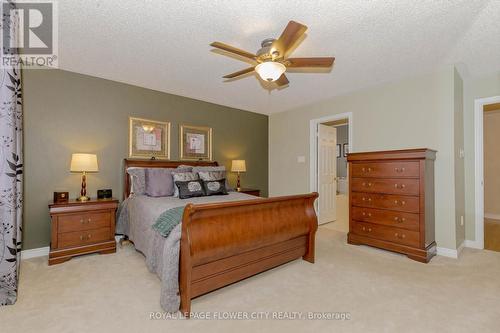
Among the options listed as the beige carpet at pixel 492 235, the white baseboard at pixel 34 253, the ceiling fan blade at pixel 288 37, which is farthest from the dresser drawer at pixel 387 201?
the white baseboard at pixel 34 253

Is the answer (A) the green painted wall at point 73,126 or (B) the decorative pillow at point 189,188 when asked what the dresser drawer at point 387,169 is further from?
(A) the green painted wall at point 73,126

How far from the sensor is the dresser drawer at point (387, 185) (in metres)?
3.08

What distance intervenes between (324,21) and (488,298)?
9.40ft

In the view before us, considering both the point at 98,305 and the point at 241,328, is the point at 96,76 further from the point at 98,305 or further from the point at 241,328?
the point at 241,328

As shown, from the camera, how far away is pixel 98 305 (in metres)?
2.01

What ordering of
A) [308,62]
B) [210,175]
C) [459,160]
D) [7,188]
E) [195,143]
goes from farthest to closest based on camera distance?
[195,143]
[210,175]
[459,160]
[308,62]
[7,188]

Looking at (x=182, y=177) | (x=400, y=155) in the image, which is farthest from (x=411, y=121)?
(x=182, y=177)

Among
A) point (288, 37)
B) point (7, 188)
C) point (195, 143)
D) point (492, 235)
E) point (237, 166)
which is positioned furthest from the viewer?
point (237, 166)

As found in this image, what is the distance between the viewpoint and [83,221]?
10.0 ft

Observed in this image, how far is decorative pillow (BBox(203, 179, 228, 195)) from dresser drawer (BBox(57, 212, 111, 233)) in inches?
52.7

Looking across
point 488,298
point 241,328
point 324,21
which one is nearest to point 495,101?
point 488,298

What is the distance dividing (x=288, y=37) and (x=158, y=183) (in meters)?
2.62

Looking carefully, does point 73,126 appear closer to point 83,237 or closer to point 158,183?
point 158,183

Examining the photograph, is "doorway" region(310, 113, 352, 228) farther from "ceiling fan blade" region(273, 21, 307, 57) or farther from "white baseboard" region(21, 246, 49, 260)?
"white baseboard" region(21, 246, 49, 260)
